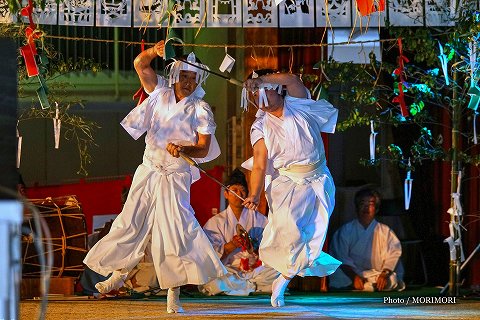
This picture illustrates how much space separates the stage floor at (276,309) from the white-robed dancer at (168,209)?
252 millimetres

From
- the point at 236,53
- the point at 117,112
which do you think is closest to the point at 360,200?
the point at 236,53

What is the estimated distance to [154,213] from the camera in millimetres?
6949

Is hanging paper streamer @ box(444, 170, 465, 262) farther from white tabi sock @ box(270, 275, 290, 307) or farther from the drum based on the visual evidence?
the drum

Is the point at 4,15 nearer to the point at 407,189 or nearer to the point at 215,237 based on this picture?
the point at 215,237

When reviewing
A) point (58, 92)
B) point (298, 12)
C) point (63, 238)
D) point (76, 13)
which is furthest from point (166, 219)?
point (58, 92)

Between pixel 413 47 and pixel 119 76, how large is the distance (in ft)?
8.94

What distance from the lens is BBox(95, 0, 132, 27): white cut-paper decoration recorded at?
789cm

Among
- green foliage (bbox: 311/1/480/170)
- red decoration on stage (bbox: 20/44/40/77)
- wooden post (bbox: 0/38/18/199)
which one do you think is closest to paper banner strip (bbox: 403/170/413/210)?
green foliage (bbox: 311/1/480/170)

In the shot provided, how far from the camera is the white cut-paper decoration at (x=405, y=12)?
8086 millimetres

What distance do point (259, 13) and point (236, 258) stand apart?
1.87 meters

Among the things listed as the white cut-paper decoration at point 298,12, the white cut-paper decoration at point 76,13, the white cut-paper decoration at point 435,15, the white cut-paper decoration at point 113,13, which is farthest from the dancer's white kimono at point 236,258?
the white cut-paper decoration at point 435,15

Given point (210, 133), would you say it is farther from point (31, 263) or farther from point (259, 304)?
point (31, 263)

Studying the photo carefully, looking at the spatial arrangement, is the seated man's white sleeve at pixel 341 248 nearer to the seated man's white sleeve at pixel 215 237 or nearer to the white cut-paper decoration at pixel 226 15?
the seated man's white sleeve at pixel 215 237

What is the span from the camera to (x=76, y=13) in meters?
7.88
